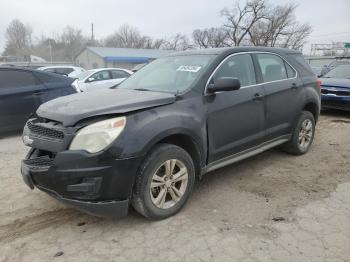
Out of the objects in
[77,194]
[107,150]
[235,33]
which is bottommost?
[77,194]

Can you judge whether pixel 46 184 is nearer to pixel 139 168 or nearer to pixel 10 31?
pixel 139 168

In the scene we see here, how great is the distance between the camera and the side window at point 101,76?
44.9 ft

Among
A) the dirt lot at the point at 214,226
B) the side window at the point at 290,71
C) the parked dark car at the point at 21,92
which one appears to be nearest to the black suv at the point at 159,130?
the side window at the point at 290,71

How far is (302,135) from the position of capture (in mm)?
5480

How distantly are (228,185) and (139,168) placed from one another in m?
1.60

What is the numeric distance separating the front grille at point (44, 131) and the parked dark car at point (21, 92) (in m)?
3.78

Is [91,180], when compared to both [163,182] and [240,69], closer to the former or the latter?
[163,182]

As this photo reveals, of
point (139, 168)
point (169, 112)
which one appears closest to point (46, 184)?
point (139, 168)

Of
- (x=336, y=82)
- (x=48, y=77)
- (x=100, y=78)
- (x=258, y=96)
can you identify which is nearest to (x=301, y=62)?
(x=258, y=96)

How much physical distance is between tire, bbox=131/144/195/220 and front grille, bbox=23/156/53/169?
32.0 inches

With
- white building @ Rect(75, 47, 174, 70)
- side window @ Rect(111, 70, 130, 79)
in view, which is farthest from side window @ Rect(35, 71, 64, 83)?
white building @ Rect(75, 47, 174, 70)

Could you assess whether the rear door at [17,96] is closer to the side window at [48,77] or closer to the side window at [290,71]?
the side window at [48,77]

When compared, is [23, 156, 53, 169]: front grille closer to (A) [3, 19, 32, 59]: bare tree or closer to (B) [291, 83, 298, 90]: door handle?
(B) [291, 83, 298, 90]: door handle

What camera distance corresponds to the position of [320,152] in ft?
18.9
